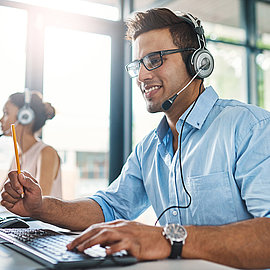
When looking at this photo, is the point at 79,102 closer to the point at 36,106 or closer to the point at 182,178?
the point at 36,106

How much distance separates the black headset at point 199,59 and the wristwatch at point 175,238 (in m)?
0.72

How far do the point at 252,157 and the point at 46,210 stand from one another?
2.17 ft

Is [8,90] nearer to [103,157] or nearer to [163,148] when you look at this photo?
[103,157]

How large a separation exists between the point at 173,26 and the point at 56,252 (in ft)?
3.23

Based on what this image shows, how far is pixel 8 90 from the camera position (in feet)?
10.0

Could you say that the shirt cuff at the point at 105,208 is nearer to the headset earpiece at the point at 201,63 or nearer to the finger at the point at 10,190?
the finger at the point at 10,190

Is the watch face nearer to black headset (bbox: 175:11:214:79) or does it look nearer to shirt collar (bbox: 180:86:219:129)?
shirt collar (bbox: 180:86:219:129)

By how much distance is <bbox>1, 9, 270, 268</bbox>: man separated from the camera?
87 centimetres

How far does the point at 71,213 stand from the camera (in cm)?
134

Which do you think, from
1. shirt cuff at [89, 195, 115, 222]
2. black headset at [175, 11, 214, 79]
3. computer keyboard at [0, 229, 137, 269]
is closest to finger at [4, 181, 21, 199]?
computer keyboard at [0, 229, 137, 269]

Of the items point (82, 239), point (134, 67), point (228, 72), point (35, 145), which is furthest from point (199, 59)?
point (228, 72)

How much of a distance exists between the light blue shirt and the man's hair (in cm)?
21

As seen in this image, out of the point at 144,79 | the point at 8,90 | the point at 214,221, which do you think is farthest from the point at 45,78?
the point at 214,221

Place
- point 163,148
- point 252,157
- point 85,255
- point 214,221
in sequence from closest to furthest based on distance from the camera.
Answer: point 85,255 → point 252,157 → point 214,221 → point 163,148
